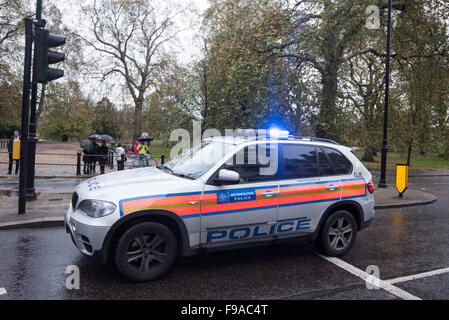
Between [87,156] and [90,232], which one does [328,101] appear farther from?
[90,232]

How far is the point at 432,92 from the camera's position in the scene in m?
14.9

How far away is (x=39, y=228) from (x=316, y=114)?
10579 mm

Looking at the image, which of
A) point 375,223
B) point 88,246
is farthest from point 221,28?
point 88,246

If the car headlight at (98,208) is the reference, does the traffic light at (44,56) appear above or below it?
above

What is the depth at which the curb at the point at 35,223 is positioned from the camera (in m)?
6.39

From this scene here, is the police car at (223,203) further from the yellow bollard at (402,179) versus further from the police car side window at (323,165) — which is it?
the yellow bollard at (402,179)

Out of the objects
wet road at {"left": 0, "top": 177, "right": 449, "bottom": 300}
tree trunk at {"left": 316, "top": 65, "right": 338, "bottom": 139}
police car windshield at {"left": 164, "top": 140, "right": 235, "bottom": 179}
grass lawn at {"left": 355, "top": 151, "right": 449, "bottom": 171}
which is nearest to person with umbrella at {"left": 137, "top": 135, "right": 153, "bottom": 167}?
tree trunk at {"left": 316, "top": 65, "right": 338, "bottom": 139}

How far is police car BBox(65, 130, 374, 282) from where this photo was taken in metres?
4.11

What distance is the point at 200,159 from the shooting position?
16.9 feet

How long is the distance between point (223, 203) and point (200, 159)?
913 millimetres

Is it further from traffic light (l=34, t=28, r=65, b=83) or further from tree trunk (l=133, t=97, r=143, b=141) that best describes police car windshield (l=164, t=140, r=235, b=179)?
tree trunk (l=133, t=97, r=143, b=141)

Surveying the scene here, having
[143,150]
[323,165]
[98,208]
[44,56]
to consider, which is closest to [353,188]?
[323,165]

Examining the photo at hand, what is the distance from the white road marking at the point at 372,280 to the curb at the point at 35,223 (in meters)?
4.97

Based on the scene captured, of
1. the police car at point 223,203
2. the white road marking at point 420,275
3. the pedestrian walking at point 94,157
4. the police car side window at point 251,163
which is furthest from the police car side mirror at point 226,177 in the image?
the pedestrian walking at point 94,157
